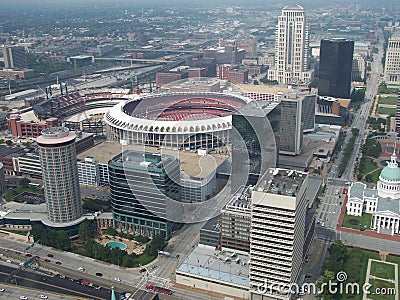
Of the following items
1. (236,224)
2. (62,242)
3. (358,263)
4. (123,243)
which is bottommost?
(123,243)

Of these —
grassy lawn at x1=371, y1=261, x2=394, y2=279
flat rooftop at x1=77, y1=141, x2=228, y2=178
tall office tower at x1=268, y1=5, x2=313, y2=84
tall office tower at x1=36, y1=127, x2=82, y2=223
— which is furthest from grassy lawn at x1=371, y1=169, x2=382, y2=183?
tall office tower at x1=268, y1=5, x2=313, y2=84

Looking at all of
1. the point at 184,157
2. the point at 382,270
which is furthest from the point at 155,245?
the point at 382,270

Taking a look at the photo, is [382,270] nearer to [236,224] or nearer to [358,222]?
[358,222]

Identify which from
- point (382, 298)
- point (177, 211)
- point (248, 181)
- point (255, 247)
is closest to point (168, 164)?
point (177, 211)

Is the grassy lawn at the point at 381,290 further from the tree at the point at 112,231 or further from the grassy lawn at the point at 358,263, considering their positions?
the tree at the point at 112,231

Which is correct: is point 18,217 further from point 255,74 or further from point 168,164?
point 255,74

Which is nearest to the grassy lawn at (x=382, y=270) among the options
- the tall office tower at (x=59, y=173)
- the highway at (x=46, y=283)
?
the highway at (x=46, y=283)

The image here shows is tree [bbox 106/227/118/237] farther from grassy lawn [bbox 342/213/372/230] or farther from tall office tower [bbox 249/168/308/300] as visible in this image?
grassy lawn [bbox 342/213/372/230]
